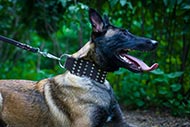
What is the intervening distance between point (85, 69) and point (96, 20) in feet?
1.53

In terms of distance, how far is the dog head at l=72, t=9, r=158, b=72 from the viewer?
4.75m

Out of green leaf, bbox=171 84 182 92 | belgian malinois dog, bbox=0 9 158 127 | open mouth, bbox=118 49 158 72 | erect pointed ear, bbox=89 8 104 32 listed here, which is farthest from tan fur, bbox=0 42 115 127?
green leaf, bbox=171 84 182 92

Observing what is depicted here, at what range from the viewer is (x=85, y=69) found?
4828 millimetres

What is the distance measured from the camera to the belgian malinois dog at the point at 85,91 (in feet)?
15.6

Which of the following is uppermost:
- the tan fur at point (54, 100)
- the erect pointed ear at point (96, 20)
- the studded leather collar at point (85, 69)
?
the erect pointed ear at point (96, 20)

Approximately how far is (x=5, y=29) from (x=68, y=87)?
4.77 meters

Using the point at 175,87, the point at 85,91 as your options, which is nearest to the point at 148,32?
the point at 175,87

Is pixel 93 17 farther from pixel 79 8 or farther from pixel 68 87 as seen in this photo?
pixel 79 8

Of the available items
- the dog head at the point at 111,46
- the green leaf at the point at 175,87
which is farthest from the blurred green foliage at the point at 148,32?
the dog head at the point at 111,46

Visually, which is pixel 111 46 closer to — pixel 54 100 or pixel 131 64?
pixel 131 64

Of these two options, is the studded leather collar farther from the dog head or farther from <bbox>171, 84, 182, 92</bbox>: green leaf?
<bbox>171, 84, 182, 92</bbox>: green leaf

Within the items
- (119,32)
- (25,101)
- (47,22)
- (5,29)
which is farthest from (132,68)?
(5,29)

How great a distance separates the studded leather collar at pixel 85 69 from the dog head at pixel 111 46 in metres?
0.05

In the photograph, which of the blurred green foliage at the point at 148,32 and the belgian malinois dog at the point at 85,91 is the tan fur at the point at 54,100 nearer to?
the belgian malinois dog at the point at 85,91
